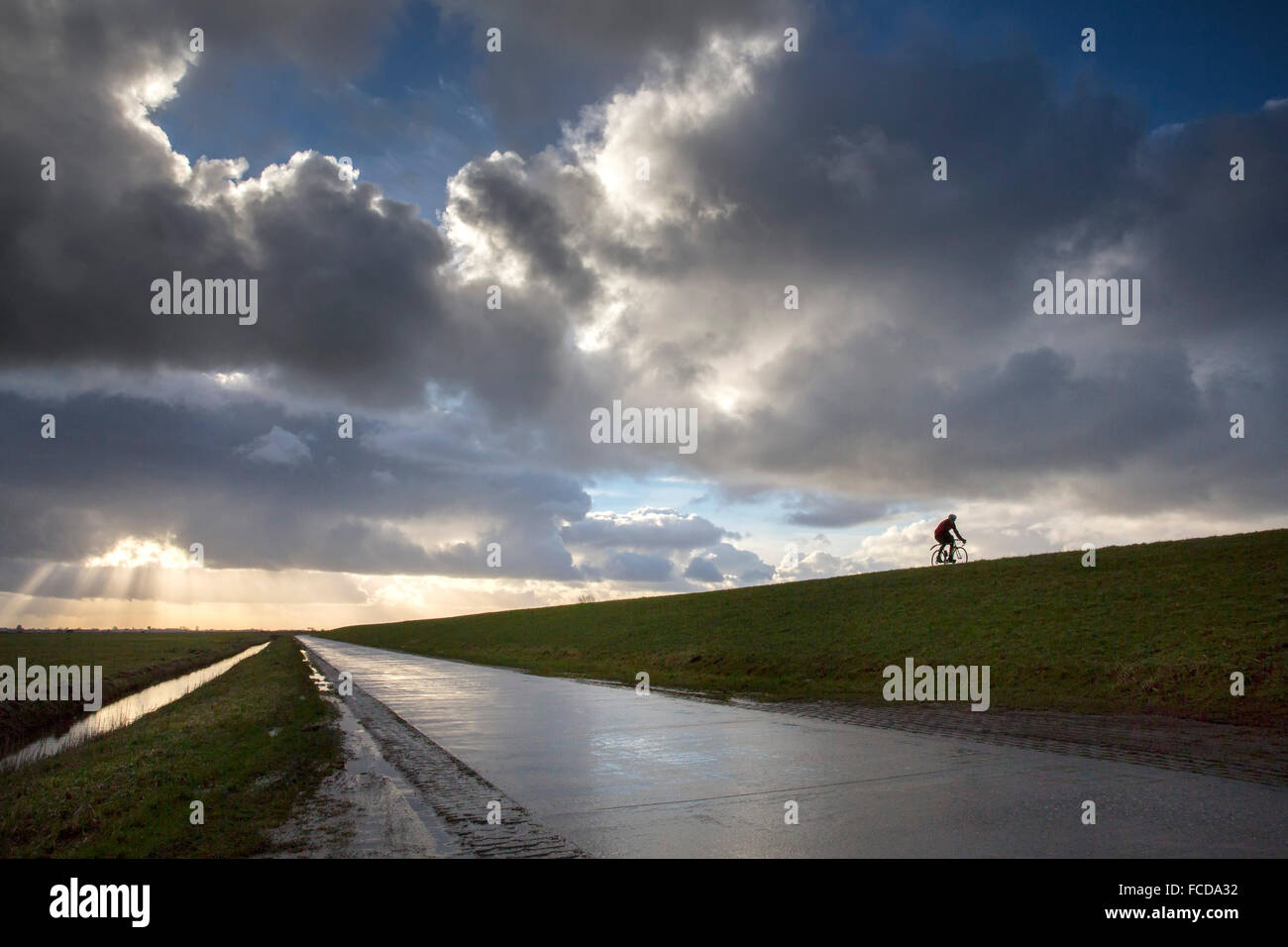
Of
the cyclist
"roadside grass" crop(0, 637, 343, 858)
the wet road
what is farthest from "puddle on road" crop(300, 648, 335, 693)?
the cyclist

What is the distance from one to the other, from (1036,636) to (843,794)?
785 inches

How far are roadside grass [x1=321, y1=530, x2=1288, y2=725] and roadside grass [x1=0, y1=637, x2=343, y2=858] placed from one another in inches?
554

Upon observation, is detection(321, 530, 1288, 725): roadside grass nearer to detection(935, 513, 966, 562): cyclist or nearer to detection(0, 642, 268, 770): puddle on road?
detection(935, 513, 966, 562): cyclist

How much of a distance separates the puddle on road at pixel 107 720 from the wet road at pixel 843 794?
14372mm

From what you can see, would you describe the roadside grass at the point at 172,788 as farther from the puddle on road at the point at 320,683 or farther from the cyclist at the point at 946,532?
the cyclist at the point at 946,532

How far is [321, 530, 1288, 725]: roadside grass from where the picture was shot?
18609mm

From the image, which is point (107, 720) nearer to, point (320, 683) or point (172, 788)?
point (320, 683)

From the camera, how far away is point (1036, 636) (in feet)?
83.3

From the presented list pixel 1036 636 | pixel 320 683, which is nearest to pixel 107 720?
pixel 320 683

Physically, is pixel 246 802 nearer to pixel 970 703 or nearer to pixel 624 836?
pixel 624 836

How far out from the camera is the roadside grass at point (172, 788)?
8.69m
